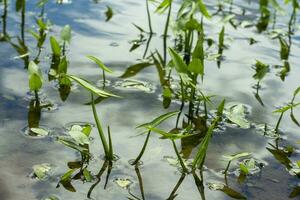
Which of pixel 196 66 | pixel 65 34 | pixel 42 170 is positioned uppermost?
pixel 196 66

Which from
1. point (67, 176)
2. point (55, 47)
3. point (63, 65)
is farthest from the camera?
point (55, 47)

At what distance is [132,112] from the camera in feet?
5.89

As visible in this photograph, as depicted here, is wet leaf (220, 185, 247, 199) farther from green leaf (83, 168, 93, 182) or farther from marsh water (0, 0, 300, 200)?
green leaf (83, 168, 93, 182)

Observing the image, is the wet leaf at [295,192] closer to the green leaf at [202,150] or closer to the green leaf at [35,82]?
the green leaf at [202,150]

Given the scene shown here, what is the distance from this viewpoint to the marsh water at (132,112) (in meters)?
1.40

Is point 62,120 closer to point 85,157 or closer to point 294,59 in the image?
point 85,157

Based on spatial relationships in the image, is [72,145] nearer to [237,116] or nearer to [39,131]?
[39,131]

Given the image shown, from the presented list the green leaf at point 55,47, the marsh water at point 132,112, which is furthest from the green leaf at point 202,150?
the green leaf at point 55,47

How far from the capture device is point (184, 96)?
1810mm

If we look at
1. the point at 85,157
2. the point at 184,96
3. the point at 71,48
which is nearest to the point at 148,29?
the point at 71,48

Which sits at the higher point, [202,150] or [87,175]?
[202,150]

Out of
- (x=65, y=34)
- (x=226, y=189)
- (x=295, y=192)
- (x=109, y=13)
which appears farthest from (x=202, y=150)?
(x=109, y=13)

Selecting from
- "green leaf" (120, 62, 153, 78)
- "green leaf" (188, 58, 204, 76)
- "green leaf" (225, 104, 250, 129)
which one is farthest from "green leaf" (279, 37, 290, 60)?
"green leaf" (188, 58, 204, 76)

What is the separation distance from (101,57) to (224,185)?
976 millimetres
